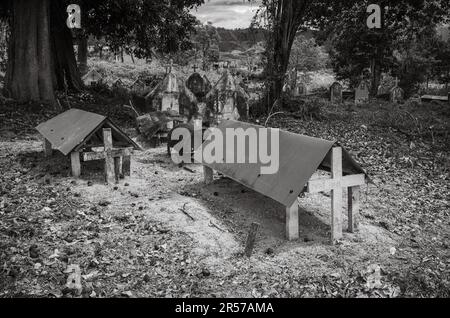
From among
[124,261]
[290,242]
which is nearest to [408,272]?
[290,242]

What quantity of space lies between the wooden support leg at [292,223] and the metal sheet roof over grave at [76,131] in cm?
453

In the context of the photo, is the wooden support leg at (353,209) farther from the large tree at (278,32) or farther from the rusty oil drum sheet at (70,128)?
the large tree at (278,32)

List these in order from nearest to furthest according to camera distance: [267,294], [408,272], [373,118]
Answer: [267,294]
[408,272]
[373,118]

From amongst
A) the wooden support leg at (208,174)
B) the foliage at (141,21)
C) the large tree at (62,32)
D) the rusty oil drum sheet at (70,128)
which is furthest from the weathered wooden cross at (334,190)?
the foliage at (141,21)

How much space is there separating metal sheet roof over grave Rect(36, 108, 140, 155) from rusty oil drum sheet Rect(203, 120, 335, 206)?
3250mm

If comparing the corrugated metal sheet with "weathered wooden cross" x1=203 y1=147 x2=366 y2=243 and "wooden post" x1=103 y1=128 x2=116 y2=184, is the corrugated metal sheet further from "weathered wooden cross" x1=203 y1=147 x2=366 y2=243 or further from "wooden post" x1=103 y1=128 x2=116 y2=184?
"wooden post" x1=103 y1=128 x2=116 y2=184

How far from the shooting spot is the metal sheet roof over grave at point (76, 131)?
9.73 meters

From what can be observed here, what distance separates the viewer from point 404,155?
45.2ft

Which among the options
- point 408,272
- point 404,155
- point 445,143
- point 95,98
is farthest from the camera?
point 95,98

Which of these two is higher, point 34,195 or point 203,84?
point 203,84

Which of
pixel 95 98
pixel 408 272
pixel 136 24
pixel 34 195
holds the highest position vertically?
pixel 136 24

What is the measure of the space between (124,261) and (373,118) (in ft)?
52.2

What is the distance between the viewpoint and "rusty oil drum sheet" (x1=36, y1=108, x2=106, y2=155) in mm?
9773

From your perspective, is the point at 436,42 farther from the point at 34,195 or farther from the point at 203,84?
the point at 34,195
